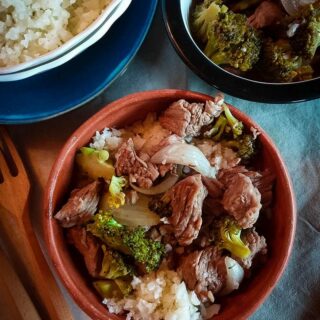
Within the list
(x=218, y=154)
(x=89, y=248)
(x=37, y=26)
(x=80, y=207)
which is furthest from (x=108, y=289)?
(x=37, y=26)

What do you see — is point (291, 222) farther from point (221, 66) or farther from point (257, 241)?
point (221, 66)

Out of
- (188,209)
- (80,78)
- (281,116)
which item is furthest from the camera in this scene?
(281,116)

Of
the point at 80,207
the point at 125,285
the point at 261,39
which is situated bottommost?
the point at 125,285

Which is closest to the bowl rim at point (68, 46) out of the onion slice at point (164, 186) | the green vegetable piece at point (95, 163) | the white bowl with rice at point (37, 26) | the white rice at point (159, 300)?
the white bowl with rice at point (37, 26)

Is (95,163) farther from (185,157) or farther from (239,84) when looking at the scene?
(239,84)

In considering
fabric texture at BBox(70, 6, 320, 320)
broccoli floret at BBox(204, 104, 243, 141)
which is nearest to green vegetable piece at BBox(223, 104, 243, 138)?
broccoli floret at BBox(204, 104, 243, 141)

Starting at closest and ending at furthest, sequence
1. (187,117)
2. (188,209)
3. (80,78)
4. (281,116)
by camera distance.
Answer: (188,209), (187,117), (80,78), (281,116)

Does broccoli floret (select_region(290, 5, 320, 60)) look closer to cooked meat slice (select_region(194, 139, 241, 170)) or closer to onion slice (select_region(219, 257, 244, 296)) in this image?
cooked meat slice (select_region(194, 139, 241, 170))
